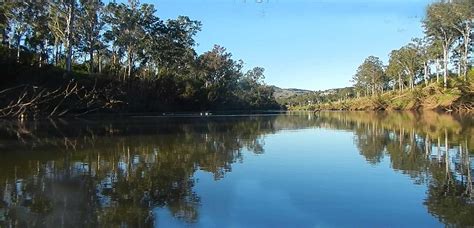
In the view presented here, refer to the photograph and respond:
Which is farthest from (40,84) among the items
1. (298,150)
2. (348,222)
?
(348,222)

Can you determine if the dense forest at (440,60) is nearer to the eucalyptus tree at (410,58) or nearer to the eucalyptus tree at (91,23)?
the eucalyptus tree at (410,58)

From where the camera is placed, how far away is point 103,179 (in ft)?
38.0

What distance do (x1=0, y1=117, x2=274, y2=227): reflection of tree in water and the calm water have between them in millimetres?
26

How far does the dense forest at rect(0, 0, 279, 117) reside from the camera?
1827 inches

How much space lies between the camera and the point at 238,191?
406 inches

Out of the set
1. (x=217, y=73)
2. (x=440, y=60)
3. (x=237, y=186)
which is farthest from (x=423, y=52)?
(x=237, y=186)

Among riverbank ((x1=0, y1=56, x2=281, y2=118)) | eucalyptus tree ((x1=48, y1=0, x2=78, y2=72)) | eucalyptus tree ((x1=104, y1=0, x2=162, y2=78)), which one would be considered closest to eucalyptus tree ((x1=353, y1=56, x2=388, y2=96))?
riverbank ((x1=0, y1=56, x2=281, y2=118))

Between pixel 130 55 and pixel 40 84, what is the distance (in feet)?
91.8

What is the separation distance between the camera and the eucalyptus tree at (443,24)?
6906 centimetres

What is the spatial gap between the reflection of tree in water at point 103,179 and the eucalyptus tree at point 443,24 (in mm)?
59150

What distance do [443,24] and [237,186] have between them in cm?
7006

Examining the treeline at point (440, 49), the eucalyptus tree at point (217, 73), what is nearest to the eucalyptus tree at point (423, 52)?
the treeline at point (440, 49)

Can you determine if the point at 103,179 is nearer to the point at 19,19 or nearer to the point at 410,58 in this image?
the point at 19,19

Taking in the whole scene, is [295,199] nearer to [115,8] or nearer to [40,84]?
[40,84]
